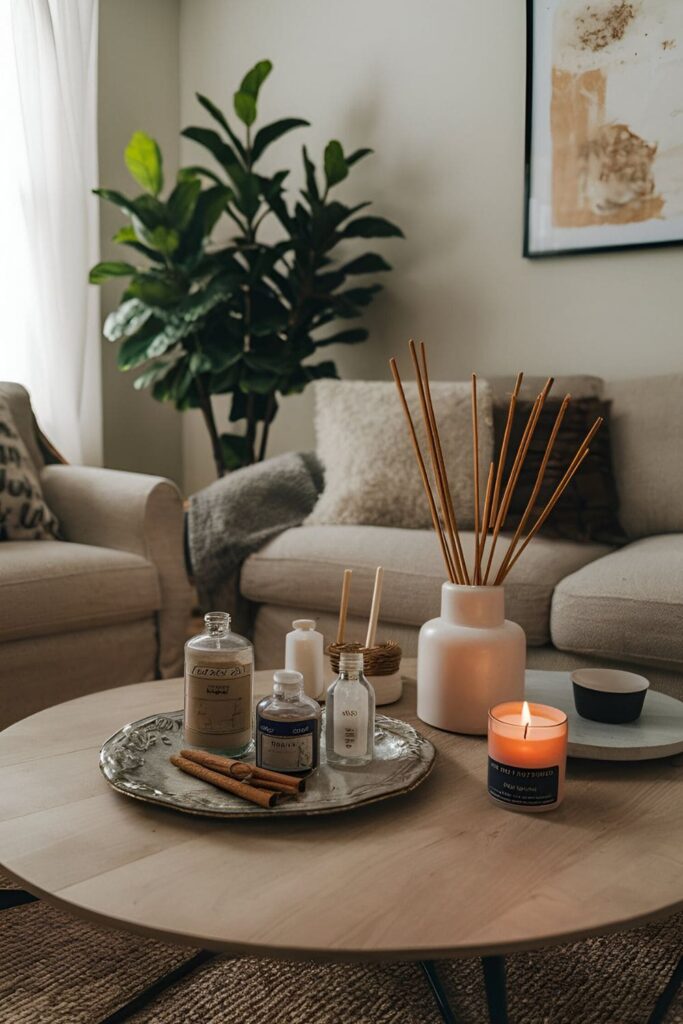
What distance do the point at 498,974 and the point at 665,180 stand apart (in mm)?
2350

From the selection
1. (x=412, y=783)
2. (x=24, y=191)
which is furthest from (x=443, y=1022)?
(x=24, y=191)

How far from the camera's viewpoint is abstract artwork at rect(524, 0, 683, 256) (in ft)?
8.89

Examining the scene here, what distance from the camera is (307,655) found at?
1.31 m

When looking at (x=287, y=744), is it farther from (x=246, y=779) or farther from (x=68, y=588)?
(x=68, y=588)

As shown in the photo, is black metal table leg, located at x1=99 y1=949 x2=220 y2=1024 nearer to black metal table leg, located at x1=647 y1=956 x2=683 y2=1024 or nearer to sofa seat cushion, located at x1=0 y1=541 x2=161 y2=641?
black metal table leg, located at x1=647 y1=956 x2=683 y2=1024

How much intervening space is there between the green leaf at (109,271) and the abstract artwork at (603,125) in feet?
4.20

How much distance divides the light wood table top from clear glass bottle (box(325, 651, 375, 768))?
0.27 feet

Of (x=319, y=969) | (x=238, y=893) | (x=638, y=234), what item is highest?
(x=638, y=234)

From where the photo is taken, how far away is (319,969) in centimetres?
129

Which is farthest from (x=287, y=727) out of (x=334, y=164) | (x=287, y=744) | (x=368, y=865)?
(x=334, y=164)

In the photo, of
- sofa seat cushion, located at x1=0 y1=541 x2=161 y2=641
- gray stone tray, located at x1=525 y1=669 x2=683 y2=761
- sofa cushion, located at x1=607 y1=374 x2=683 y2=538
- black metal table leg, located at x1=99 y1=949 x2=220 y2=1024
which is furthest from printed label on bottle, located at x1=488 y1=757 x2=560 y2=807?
sofa cushion, located at x1=607 y1=374 x2=683 y2=538

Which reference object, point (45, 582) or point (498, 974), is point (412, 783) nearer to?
point (498, 974)

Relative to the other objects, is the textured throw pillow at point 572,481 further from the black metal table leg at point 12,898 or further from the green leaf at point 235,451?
the black metal table leg at point 12,898

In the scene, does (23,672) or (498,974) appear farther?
(23,672)
